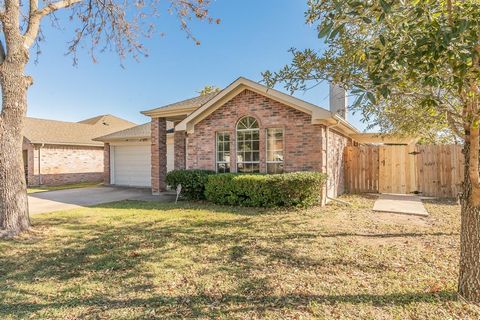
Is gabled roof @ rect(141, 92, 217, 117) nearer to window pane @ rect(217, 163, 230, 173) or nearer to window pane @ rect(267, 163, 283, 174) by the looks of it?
window pane @ rect(217, 163, 230, 173)

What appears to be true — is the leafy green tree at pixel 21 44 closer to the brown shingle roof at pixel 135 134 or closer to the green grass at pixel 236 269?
the green grass at pixel 236 269

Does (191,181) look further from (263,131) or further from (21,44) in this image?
(21,44)

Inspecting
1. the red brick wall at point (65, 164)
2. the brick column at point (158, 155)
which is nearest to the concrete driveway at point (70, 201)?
the brick column at point (158, 155)

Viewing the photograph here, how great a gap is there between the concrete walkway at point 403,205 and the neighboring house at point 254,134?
194cm

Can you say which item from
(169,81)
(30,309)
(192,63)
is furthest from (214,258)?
(169,81)

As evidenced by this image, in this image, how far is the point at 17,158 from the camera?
22.3 feet

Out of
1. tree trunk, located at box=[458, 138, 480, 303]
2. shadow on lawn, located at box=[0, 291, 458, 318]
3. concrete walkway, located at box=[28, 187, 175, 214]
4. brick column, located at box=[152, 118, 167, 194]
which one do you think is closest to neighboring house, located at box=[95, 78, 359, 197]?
brick column, located at box=[152, 118, 167, 194]

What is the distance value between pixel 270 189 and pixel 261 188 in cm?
32

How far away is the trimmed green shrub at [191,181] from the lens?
11016 mm

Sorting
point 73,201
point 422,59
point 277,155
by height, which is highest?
point 422,59

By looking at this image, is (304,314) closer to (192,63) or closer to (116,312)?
(116,312)

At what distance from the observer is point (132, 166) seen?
17312 millimetres

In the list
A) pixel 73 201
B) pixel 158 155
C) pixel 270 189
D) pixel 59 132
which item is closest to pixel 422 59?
pixel 270 189

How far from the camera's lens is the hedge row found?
9.22 metres
